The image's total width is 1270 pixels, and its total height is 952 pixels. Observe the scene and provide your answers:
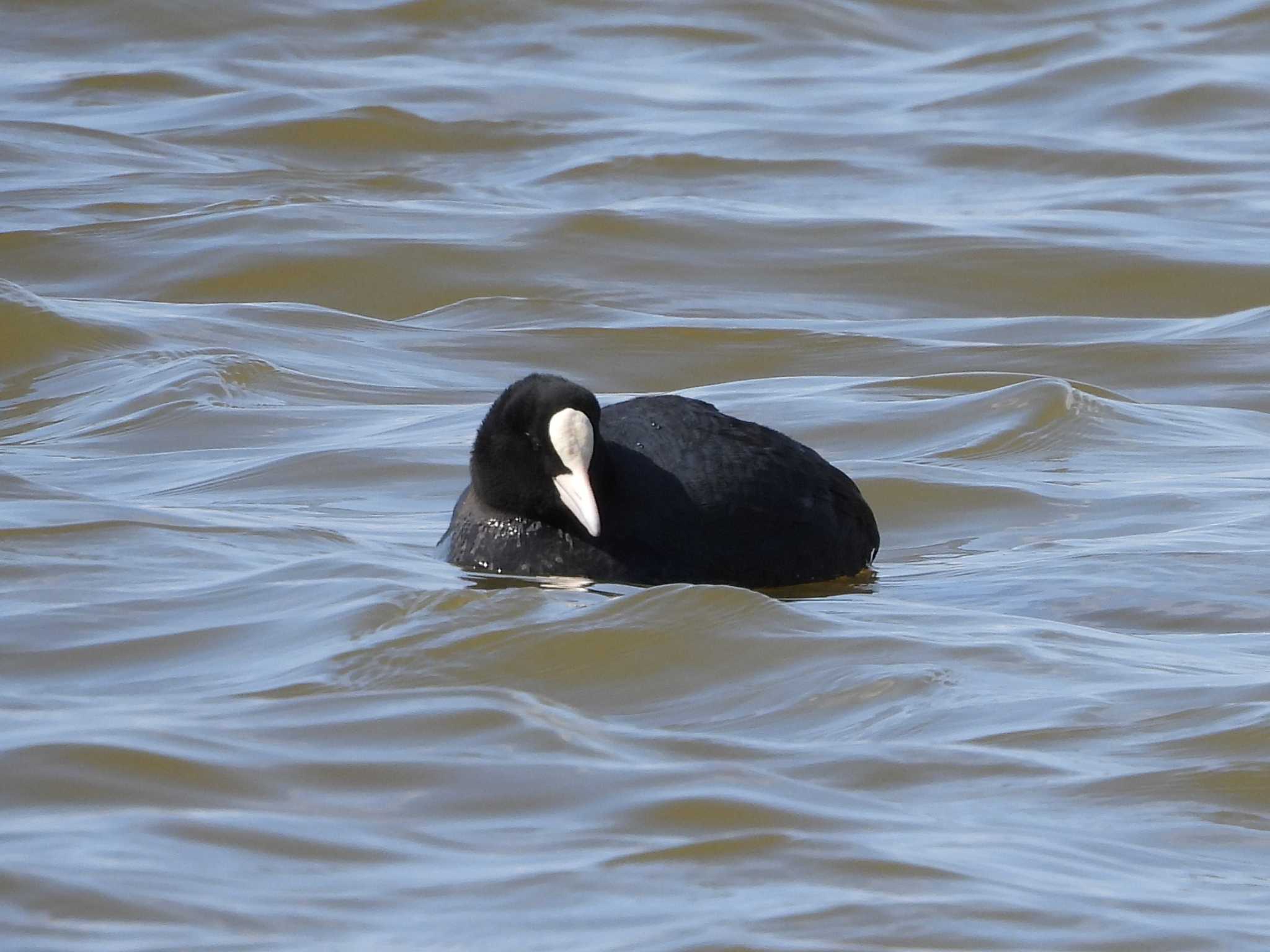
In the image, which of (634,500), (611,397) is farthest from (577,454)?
(611,397)

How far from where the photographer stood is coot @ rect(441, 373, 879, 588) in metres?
6.63

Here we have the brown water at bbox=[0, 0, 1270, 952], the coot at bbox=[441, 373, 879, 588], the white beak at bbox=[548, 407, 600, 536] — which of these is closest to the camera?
the brown water at bbox=[0, 0, 1270, 952]

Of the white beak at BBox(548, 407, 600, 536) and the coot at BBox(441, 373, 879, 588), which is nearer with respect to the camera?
the white beak at BBox(548, 407, 600, 536)

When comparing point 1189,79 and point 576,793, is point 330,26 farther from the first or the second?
point 576,793

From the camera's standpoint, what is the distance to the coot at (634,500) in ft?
21.7

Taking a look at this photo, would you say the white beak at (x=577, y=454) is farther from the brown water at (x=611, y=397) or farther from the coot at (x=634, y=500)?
the brown water at (x=611, y=397)

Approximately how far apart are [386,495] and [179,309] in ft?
10.8

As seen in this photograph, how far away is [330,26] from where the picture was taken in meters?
18.9

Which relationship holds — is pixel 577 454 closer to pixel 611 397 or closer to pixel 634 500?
pixel 634 500

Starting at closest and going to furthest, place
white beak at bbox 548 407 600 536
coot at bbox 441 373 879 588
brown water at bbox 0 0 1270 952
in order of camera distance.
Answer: brown water at bbox 0 0 1270 952 < white beak at bbox 548 407 600 536 < coot at bbox 441 373 879 588

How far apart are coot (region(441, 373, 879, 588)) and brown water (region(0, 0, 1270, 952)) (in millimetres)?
161

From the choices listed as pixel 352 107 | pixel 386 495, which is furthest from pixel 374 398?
pixel 352 107

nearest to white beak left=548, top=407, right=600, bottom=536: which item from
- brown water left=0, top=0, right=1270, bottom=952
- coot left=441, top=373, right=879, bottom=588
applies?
coot left=441, top=373, right=879, bottom=588

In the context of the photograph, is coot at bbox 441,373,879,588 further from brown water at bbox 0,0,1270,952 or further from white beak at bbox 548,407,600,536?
brown water at bbox 0,0,1270,952
